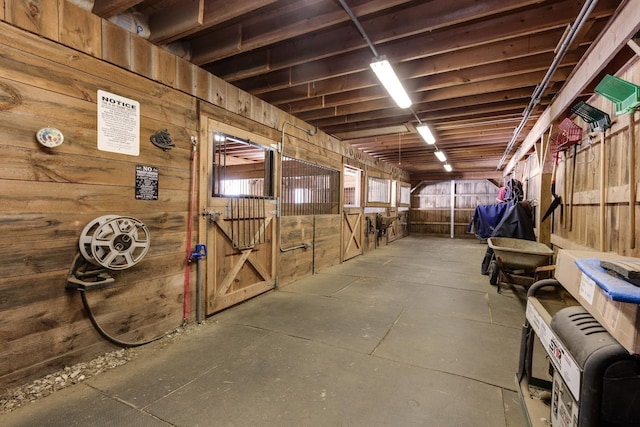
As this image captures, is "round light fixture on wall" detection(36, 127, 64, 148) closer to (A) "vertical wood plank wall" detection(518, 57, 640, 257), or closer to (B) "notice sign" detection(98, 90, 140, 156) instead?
(B) "notice sign" detection(98, 90, 140, 156)

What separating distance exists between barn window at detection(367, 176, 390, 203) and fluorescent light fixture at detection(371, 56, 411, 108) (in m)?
4.20

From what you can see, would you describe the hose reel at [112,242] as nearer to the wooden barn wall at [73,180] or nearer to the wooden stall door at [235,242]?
the wooden barn wall at [73,180]

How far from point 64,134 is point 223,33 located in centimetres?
154

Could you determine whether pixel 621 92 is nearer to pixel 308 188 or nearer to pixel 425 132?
pixel 425 132

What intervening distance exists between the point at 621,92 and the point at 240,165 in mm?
6967

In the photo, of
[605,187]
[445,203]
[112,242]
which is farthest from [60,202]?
[445,203]

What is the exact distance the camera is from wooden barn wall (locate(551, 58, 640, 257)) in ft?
6.41

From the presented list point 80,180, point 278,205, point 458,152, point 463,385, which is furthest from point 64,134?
point 458,152

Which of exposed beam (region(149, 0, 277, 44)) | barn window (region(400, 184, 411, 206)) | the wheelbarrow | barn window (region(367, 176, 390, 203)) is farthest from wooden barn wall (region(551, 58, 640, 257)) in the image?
barn window (region(400, 184, 411, 206))

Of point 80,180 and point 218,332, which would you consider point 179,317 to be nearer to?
point 218,332

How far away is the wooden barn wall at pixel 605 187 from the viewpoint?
1.95m

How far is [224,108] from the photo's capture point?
3.10m

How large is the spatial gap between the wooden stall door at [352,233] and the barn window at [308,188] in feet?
1.93

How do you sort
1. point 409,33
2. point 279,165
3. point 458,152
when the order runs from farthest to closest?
→ point 458,152
point 279,165
point 409,33
